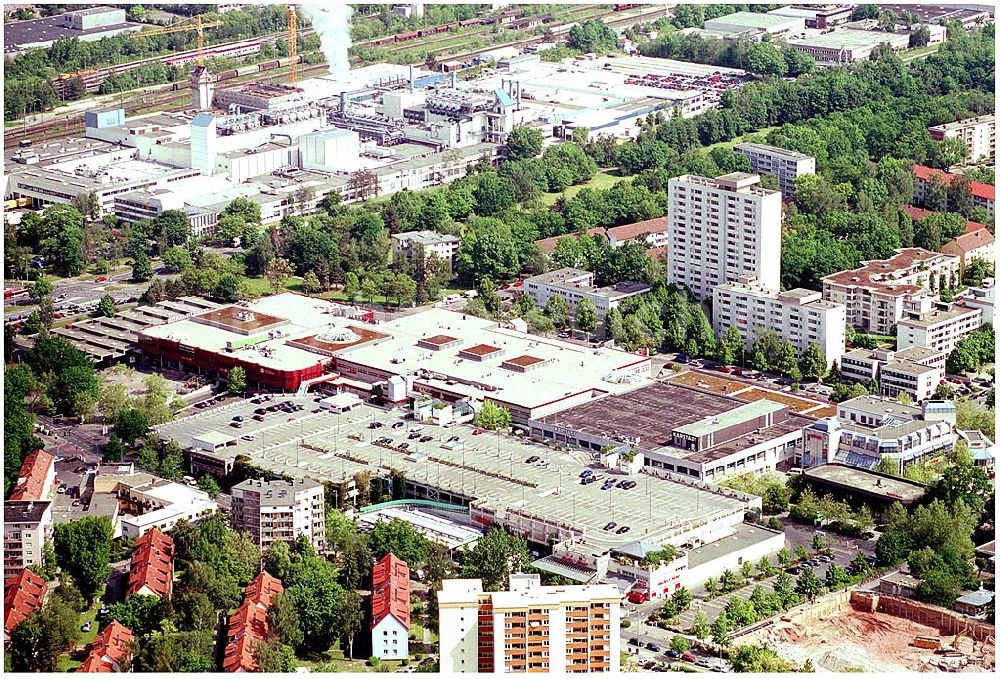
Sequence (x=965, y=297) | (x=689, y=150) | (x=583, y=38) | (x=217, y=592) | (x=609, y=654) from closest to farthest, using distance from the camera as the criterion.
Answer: (x=609, y=654)
(x=217, y=592)
(x=965, y=297)
(x=689, y=150)
(x=583, y=38)

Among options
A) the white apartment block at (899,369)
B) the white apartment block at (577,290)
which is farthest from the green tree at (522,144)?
the white apartment block at (899,369)

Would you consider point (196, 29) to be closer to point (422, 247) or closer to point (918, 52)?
point (918, 52)

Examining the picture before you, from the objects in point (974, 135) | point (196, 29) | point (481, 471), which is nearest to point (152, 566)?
point (481, 471)

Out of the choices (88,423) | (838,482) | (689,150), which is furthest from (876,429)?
(689,150)

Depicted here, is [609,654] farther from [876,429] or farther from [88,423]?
[88,423]

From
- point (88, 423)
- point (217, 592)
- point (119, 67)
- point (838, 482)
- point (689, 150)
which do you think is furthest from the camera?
point (119, 67)

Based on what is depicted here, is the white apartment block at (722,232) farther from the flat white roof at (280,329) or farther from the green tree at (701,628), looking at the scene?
the green tree at (701,628)

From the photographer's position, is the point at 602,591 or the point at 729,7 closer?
the point at 602,591
